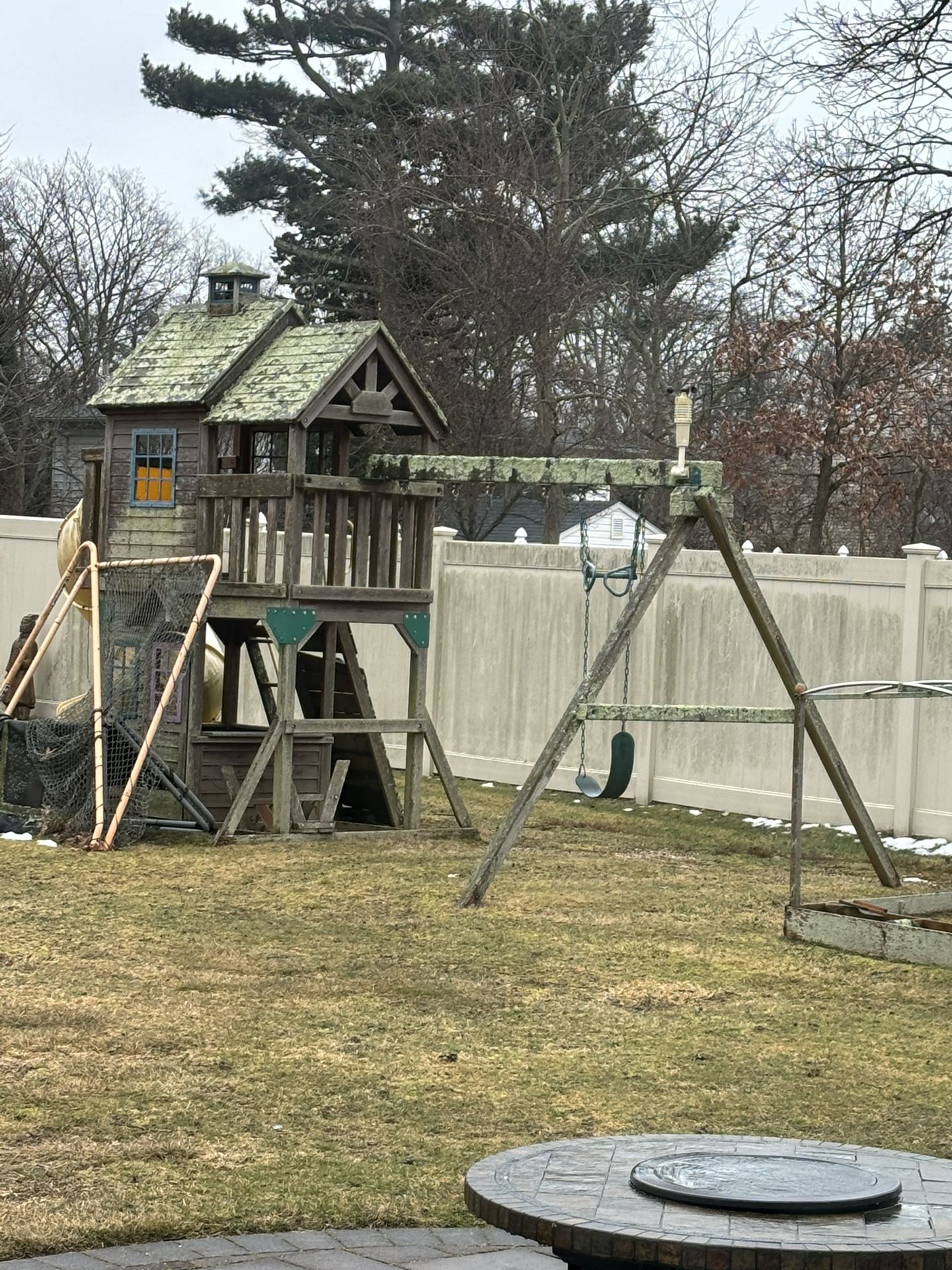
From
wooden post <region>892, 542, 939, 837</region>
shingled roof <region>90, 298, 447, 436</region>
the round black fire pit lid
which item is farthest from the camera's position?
wooden post <region>892, 542, 939, 837</region>

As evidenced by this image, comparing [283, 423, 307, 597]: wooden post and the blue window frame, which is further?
the blue window frame

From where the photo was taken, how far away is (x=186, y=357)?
13852 millimetres

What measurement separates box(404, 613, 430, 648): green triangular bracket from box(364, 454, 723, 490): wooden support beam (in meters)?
1.06

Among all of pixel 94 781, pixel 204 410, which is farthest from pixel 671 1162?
pixel 204 410

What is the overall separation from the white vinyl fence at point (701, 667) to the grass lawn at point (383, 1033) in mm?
1769

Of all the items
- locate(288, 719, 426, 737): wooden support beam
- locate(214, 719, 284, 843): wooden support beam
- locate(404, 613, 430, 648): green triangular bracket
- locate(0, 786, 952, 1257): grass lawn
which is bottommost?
locate(0, 786, 952, 1257): grass lawn

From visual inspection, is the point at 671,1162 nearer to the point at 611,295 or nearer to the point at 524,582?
the point at 524,582

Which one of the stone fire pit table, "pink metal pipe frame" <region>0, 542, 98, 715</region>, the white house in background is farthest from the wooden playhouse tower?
the white house in background

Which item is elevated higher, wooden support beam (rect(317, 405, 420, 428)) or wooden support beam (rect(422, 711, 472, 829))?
wooden support beam (rect(317, 405, 420, 428))

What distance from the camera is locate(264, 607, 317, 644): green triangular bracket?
1256 cm

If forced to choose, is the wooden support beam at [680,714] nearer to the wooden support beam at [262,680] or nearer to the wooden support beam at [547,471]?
the wooden support beam at [547,471]

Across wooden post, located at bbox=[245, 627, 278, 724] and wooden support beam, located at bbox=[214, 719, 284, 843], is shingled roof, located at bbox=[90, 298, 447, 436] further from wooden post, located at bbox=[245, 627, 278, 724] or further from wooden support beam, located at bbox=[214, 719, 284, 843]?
wooden support beam, located at bbox=[214, 719, 284, 843]

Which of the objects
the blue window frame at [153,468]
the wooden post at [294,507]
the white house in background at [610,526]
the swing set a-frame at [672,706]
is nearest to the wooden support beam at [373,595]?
the wooden post at [294,507]

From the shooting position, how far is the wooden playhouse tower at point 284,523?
12703 millimetres
